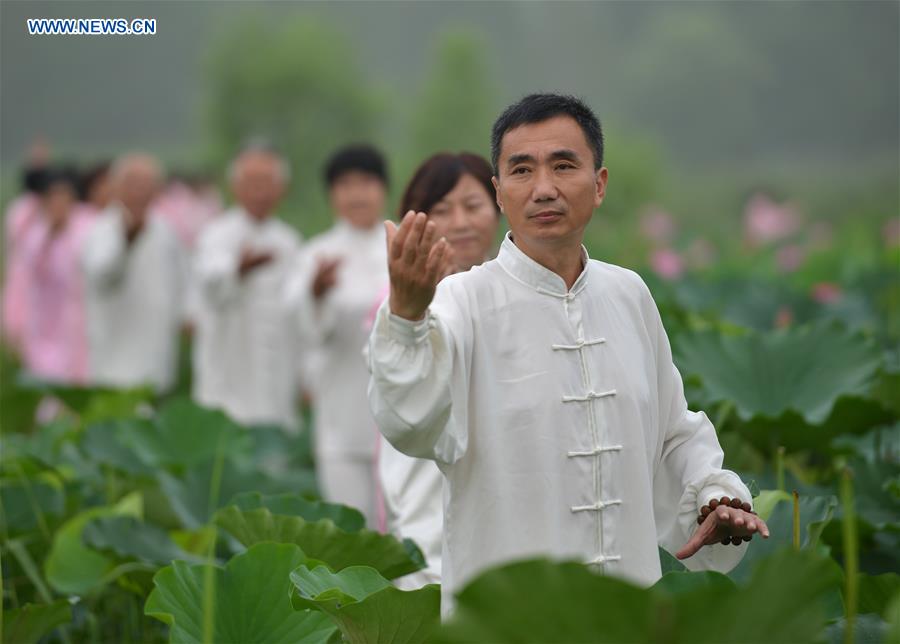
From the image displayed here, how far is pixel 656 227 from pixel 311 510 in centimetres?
1087

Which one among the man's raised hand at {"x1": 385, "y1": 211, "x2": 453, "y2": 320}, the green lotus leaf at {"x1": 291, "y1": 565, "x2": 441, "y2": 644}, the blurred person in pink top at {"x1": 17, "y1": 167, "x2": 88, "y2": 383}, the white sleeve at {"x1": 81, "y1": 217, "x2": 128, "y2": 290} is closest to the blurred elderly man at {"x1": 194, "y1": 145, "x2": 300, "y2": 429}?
the white sleeve at {"x1": 81, "y1": 217, "x2": 128, "y2": 290}

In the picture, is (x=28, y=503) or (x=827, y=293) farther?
(x=827, y=293)

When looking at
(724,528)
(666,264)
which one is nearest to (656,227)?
(666,264)

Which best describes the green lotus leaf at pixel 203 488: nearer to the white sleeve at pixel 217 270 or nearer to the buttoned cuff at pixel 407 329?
the buttoned cuff at pixel 407 329

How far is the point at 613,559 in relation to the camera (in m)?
2.78

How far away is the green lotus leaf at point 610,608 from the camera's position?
204cm

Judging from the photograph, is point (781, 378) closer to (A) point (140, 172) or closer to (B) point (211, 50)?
(A) point (140, 172)

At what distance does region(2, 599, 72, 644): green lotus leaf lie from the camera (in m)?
3.60

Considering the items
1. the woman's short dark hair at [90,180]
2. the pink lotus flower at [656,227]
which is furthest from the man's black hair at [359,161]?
the pink lotus flower at [656,227]

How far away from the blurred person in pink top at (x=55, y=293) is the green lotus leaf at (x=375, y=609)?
735cm

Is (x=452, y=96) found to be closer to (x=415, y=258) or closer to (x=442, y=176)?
(x=442, y=176)

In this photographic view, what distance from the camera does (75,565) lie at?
4.63 metres

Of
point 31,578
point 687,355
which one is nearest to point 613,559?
point 687,355

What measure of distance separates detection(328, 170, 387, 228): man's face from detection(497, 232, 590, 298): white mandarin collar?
13.3 feet
